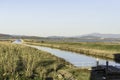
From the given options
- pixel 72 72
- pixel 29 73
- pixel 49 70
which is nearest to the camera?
pixel 29 73

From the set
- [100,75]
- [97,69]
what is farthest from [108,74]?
[97,69]

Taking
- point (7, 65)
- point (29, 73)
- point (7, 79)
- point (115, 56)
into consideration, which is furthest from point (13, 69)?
point (115, 56)

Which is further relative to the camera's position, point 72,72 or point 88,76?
point 72,72

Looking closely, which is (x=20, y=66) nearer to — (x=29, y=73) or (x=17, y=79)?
(x=29, y=73)

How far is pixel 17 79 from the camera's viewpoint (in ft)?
79.3

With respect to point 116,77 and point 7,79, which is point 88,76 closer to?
point 116,77

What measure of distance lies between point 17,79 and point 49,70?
40.1 ft

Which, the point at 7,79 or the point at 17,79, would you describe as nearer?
the point at 17,79

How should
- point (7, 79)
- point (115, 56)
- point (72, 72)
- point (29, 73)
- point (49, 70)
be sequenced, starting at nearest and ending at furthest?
point (7, 79) < point (29, 73) < point (72, 72) < point (49, 70) < point (115, 56)

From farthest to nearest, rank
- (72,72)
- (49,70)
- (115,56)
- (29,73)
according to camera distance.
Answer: (115,56), (49,70), (72,72), (29,73)

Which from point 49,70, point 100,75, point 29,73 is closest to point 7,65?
point 29,73

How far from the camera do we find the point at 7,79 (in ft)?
88.5

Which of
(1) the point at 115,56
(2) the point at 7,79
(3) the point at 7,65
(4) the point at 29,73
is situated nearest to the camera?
(2) the point at 7,79

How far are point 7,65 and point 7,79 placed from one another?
474 centimetres
